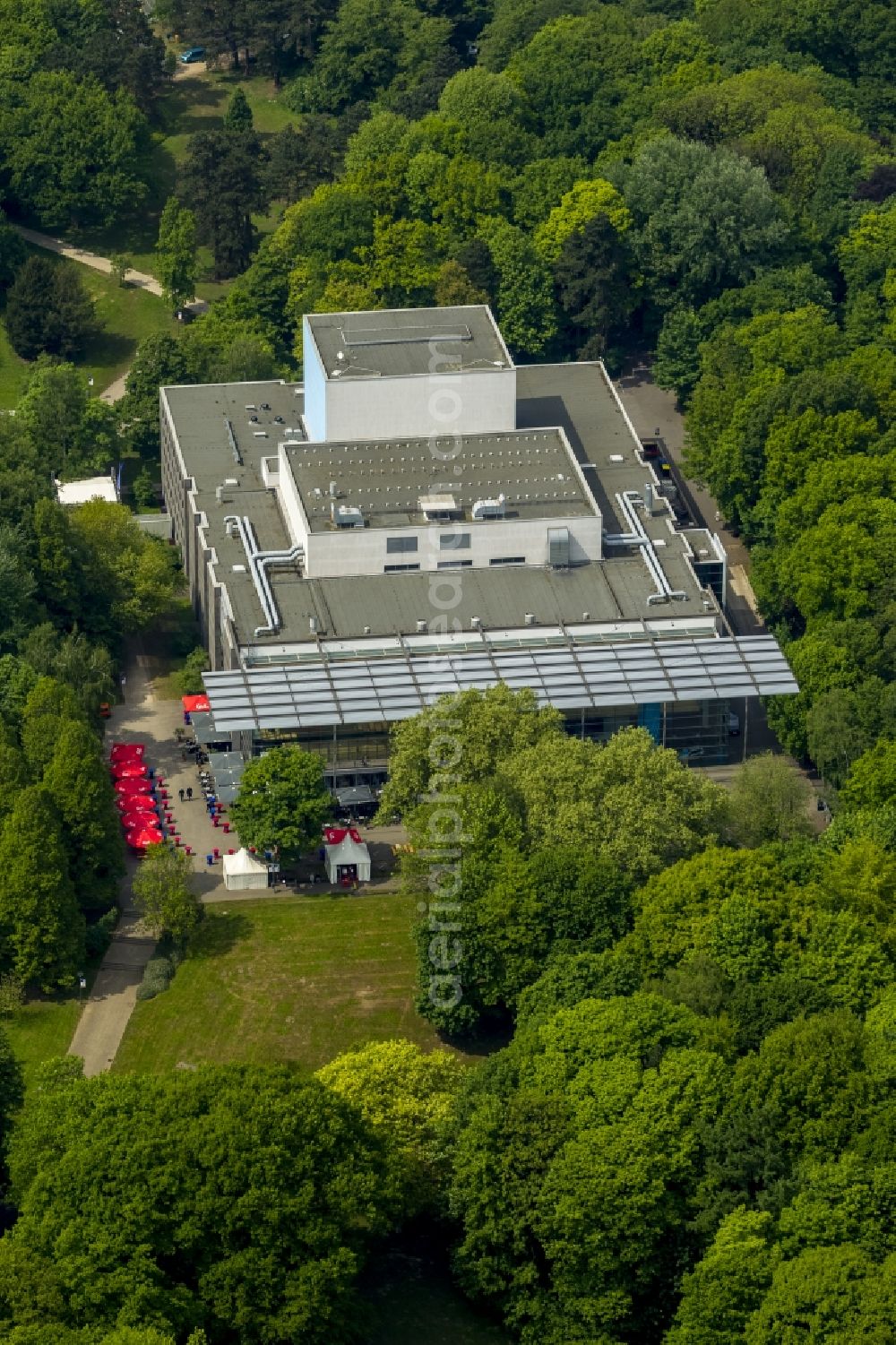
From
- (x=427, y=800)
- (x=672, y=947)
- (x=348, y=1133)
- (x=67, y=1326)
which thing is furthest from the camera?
(x=427, y=800)

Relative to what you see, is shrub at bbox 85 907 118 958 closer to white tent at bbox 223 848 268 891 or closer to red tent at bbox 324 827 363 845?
white tent at bbox 223 848 268 891

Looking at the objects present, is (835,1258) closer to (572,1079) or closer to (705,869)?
(572,1079)

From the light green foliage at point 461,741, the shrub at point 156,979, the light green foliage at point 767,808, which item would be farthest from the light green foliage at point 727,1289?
the shrub at point 156,979

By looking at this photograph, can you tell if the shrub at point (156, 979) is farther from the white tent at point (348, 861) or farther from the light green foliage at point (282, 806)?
the white tent at point (348, 861)

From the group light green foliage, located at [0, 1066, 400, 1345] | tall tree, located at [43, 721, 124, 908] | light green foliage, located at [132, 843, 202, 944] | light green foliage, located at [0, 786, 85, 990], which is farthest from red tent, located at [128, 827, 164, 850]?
light green foliage, located at [0, 1066, 400, 1345]

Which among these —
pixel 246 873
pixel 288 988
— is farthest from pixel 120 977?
pixel 246 873

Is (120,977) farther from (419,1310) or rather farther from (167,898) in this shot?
(419,1310)

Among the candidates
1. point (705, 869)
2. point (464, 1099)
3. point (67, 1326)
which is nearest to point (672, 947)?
point (705, 869)
